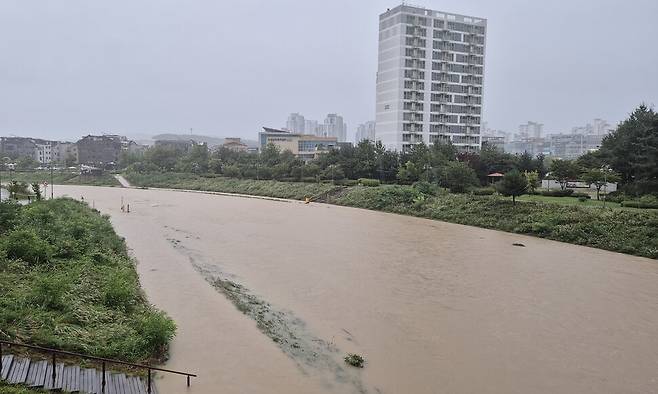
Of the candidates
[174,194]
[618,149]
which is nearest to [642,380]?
[618,149]

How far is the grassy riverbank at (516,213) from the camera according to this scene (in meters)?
17.5

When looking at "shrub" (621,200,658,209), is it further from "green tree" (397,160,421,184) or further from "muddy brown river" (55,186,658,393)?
"green tree" (397,160,421,184)

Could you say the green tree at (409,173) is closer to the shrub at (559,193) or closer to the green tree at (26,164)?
the shrub at (559,193)

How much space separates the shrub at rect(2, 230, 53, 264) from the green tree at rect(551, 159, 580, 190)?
2554 cm

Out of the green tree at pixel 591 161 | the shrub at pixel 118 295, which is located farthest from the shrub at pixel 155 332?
the green tree at pixel 591 161

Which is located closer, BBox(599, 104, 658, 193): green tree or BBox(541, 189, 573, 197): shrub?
BBox(599, 104, 658, 193): green tree

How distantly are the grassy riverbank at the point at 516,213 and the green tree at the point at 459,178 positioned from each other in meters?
1.30

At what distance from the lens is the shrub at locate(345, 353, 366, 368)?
7.82 meters

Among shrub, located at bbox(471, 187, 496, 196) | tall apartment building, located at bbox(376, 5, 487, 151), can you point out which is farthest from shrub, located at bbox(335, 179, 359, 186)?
tall apartment building, located at bbox(376, 5, 487, 151)

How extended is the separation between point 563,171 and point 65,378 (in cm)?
2785

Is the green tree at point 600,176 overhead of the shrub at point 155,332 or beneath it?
overhead

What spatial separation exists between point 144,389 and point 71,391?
82cm

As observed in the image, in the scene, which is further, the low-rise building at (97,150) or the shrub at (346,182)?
the low-rise building at (97,150)

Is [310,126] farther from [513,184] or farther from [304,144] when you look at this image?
[513,184]
